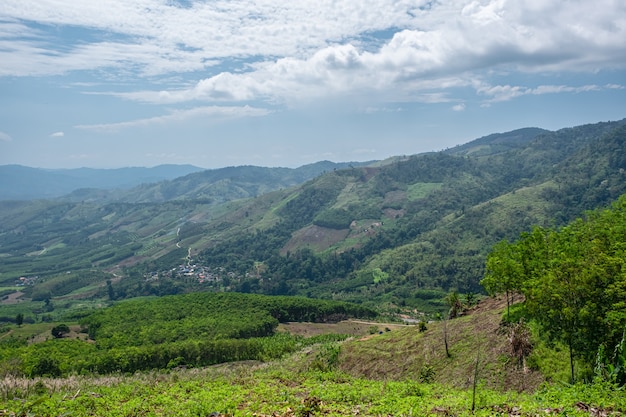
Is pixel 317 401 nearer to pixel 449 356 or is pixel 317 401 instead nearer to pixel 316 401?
pixel 316 401

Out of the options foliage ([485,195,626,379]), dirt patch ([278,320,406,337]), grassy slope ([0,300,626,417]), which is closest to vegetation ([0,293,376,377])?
dirt patch ([278,320,406,337])

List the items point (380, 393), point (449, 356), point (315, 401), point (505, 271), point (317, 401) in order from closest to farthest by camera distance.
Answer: point (315, 401) → point (317, 401) → point (380, 393) → point (505, 271) → point (449, 356)

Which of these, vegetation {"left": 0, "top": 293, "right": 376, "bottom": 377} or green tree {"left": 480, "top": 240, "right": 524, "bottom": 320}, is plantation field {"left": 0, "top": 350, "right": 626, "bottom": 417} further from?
vegetation {"left": 0, "top": 293, "right": 376, "bottom": 377}

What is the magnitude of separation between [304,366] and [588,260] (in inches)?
1233

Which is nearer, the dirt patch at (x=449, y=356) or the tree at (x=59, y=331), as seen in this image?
the dirt patch at (x=449, y=356)

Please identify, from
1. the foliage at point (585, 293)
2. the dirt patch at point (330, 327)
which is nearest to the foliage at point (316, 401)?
the foliage at point (585, 293)

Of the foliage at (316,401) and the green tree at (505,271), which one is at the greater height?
the green tree at (505,271)

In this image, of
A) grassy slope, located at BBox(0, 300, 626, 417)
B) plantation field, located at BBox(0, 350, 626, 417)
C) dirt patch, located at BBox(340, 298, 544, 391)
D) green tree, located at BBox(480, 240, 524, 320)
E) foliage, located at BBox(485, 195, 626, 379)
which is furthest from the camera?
green tree, located at BBox(480, 240, 524, 320)

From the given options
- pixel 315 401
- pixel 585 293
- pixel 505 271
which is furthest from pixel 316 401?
pixel 505 271

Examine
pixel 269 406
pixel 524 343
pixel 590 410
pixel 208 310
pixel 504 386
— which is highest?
pixel 590 410

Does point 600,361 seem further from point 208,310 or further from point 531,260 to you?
point 208,310

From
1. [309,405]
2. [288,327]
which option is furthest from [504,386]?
[288,327]

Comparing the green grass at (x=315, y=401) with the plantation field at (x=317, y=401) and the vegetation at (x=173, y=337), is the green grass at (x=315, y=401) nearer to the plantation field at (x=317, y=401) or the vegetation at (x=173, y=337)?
the plantation field at (x=317, y=401)

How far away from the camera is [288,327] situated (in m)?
117
